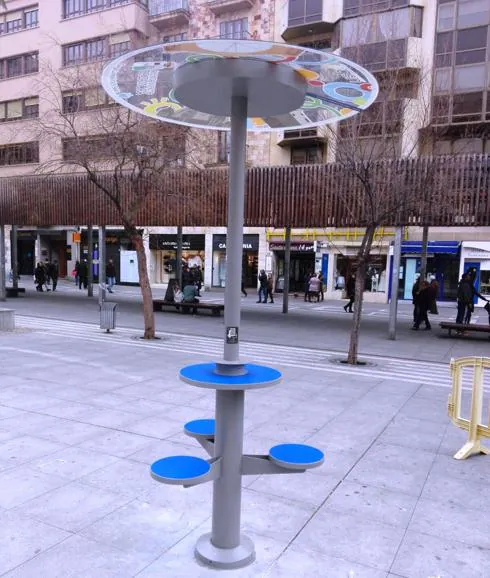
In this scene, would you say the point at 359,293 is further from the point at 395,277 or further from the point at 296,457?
the point at 296,457

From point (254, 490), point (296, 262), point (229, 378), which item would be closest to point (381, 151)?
point (254, 490)

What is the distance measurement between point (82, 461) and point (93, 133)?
404 inches

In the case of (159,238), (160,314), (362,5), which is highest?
(362,5)

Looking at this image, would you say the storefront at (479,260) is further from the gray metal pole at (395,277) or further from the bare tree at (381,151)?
the bare tree at (381,151)

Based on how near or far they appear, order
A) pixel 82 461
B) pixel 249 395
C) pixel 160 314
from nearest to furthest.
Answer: pixel 82 461 < pixel 249 395 < pixel 160 314

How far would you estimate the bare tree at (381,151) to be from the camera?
9.63 metres

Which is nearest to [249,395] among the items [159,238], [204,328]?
[204,328]

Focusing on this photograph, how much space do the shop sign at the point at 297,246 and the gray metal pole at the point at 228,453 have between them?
26711 mm

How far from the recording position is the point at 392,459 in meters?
4.99

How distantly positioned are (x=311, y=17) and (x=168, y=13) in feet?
30.7

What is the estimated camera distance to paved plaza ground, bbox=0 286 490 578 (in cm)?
322

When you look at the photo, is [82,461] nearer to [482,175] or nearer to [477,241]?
[482,175]

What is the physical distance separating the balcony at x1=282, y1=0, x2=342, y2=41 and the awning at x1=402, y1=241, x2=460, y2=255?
12.5 metres

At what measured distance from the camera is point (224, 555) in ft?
10.2
